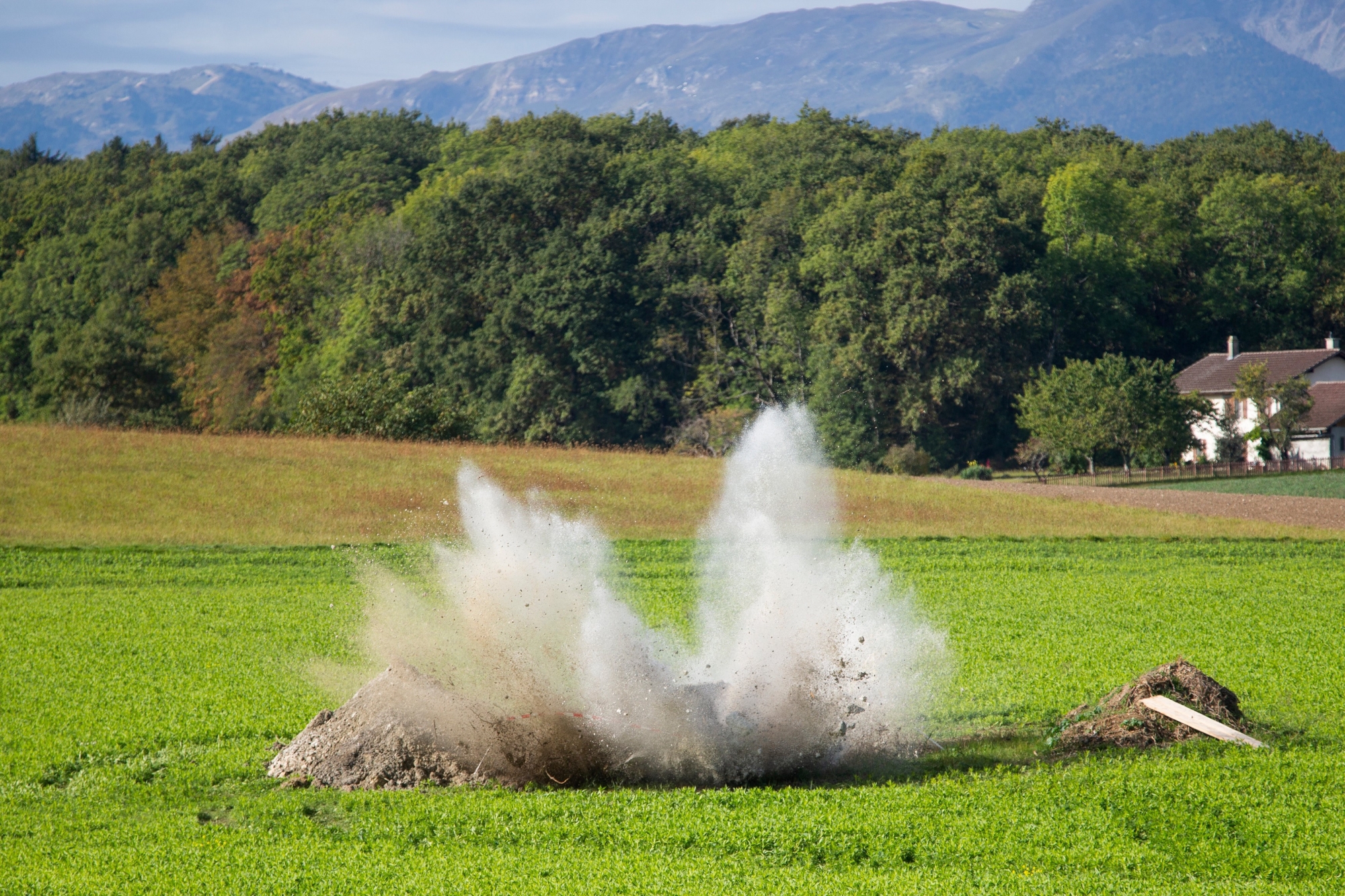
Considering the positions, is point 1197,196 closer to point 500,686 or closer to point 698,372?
point 698,372

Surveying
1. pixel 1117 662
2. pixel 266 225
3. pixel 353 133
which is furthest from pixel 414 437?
pixel 353 133

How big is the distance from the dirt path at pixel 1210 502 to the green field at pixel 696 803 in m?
21.8

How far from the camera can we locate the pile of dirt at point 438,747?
1162 cm

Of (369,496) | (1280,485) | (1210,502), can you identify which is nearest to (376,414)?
(369,496)

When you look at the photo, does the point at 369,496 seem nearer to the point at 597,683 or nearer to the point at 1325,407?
the point at 597,683

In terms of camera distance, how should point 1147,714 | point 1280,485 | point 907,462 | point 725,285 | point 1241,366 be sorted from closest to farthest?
point 1147,714, point 1280,485, point 907,462, point 1241,366, point 725,285

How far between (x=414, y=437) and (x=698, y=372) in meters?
28.5

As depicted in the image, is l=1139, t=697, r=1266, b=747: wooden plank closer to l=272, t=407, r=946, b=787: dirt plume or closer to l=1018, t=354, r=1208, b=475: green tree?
l=272, t=407, r=946, b=787: dirt plume

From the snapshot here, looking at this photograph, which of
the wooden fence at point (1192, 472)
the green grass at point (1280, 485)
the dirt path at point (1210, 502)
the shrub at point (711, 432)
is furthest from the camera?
the shrub at point (711, 432)

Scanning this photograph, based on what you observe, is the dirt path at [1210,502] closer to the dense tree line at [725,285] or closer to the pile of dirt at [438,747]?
the dense tree line at [725,285]

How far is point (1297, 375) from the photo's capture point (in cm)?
7438

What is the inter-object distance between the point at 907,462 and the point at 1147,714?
53.0 meters

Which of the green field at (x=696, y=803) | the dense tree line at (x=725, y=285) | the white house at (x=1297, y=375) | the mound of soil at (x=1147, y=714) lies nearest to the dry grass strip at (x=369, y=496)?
the dense tree line at (x=725, y=285)

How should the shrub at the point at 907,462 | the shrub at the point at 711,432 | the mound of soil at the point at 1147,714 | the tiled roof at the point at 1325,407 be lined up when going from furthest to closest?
the tiled roof at the point at 1325,407 < the shrub at the point at 711,432 < the shrub at the point at 907,462 < the mound of soil at the point at 1147,714
